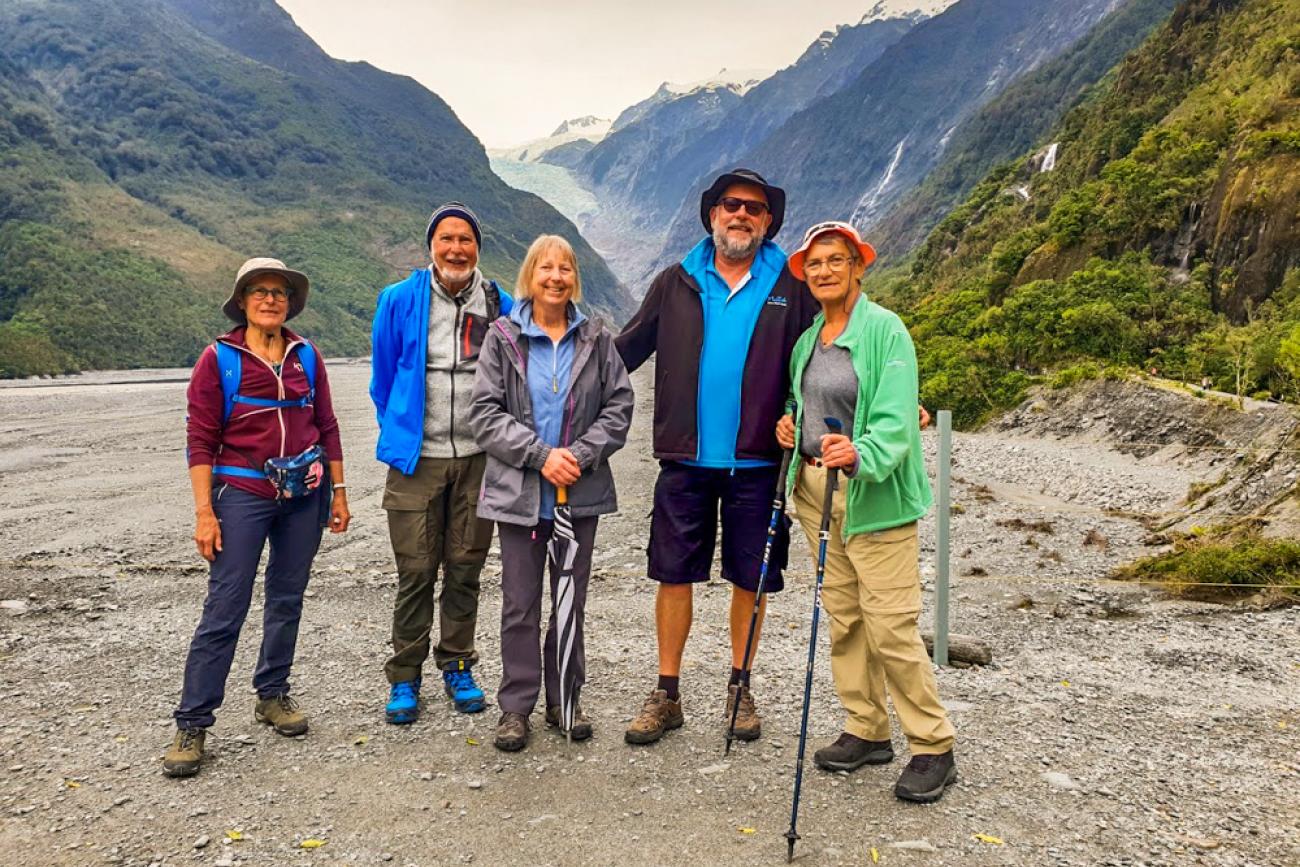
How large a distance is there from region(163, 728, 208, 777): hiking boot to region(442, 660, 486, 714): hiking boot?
3.94 ft

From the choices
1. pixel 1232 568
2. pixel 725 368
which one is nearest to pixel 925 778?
pixel 725 368

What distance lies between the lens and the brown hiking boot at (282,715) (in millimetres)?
4215

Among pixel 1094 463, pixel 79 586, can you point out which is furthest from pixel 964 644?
pixel 1094 463

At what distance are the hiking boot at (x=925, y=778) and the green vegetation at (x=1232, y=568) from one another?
16.8 ft

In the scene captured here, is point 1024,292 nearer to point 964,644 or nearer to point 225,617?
point 964,644

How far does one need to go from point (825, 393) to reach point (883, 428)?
365mm

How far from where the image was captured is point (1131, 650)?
591cm

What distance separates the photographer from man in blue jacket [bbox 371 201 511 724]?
4156 mm

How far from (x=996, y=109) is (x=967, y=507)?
128m

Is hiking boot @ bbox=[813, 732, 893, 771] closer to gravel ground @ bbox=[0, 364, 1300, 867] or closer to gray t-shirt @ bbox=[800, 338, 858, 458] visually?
gravel ground @ bbox=[0, 364, 1300, 867]

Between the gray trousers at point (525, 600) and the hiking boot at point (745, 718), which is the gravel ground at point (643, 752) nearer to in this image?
the hiking boot at point (745, 718)

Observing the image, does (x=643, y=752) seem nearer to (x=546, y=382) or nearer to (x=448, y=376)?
(x=546, y=382)

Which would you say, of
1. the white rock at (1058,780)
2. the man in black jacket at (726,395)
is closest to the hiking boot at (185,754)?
the man in black jacket at (726,395)

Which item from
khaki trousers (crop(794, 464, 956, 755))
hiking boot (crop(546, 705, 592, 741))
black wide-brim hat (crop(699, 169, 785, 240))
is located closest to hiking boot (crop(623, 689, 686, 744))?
hiking boot (crop(546, 705, 592, 741))
